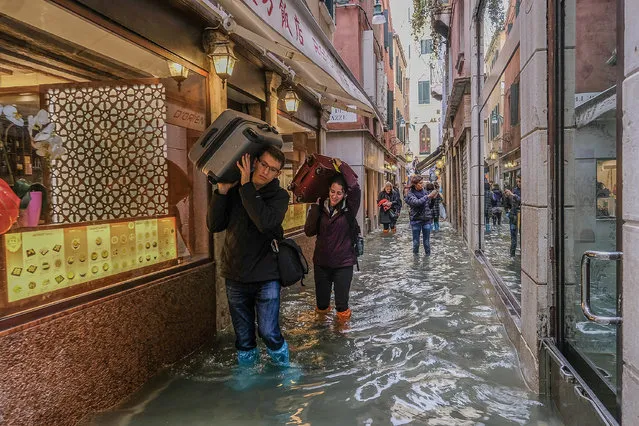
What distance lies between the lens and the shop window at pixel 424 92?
58.1m

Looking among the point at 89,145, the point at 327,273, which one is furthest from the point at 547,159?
the point at 89,145

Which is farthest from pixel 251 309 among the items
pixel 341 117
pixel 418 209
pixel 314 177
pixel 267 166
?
pixel 341 117

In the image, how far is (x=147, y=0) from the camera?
4.54 m

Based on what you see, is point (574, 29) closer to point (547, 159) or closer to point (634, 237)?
point (547, 159)

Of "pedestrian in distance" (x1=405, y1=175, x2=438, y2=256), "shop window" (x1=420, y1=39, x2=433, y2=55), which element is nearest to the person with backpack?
"pedestrian in distance" (x1=405, y1=175, x2=438, y2=256)

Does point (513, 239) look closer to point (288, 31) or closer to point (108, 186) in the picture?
point (288, 31)

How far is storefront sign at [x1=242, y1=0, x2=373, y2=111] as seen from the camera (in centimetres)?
402

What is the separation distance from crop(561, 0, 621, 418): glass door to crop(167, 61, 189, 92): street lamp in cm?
352

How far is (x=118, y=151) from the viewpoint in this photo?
5102 mm

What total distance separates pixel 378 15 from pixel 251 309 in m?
18.9

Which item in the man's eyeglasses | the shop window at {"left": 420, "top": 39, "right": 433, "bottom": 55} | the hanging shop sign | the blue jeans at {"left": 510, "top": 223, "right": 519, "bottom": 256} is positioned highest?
the shop window at {"left": 420, "top": 39, "right": 433, "bottom": 55}

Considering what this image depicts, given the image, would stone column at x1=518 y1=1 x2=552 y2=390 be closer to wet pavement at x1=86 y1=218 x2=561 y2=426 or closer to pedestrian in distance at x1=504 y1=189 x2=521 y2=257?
wet pavement at x1=86 y1=218 x2=561 y2=426

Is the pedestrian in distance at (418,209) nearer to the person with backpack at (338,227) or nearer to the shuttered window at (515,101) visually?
the person with backpack at (338,227)

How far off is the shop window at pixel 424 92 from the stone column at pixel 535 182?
56166 millimetres
